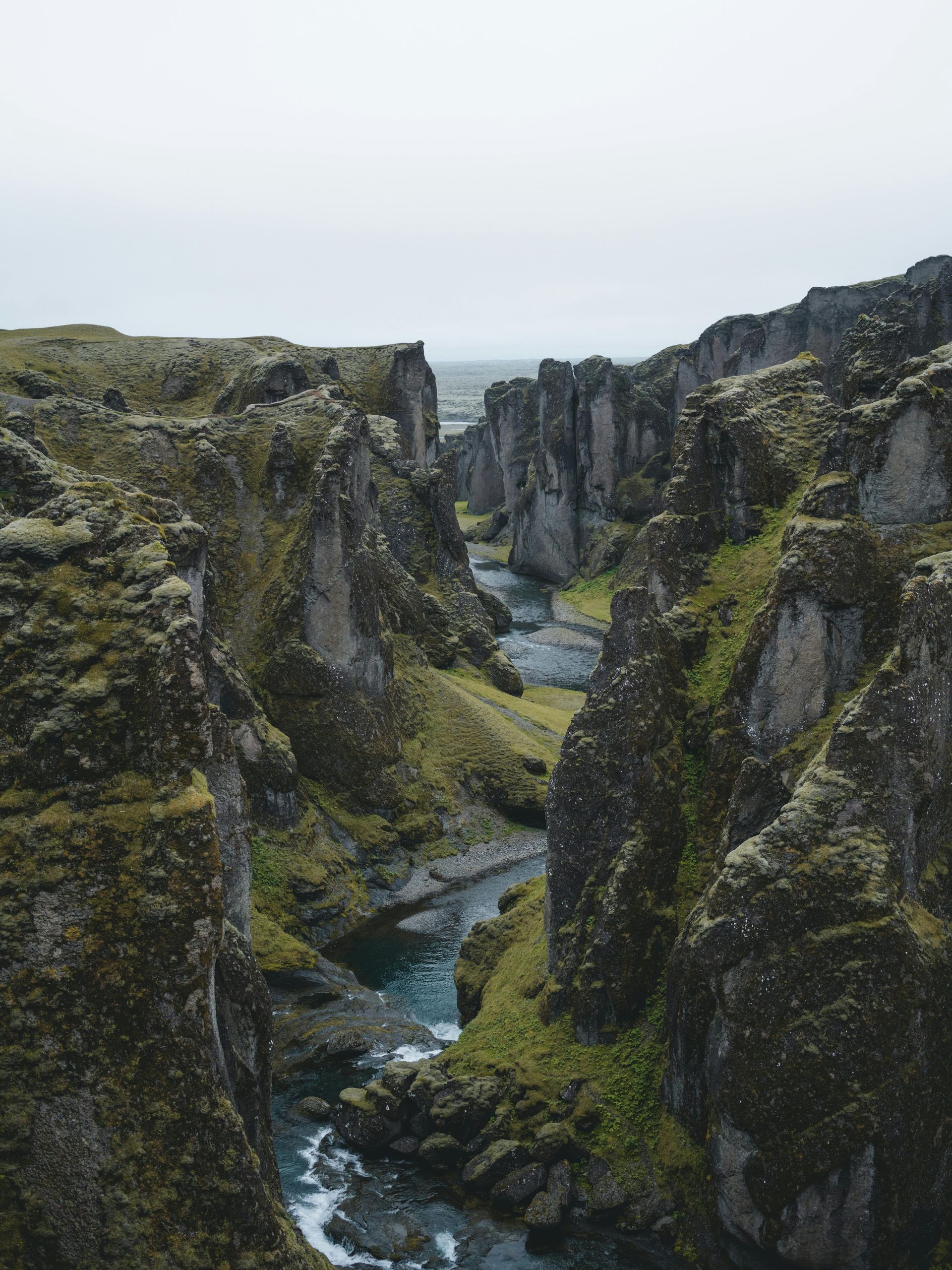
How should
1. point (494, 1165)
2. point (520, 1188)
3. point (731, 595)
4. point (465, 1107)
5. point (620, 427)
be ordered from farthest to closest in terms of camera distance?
1. point (620, 427)
2. point (731, 595)
3. point (465, 1107)
4. point (494, 1165)
5. point (520, 1188)

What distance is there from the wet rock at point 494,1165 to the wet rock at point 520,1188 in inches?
13.3

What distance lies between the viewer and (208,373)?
100 metres

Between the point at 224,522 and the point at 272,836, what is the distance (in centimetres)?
2200

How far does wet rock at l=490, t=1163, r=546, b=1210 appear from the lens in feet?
93.9

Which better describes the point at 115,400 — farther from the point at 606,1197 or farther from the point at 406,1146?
the point at 606,1197

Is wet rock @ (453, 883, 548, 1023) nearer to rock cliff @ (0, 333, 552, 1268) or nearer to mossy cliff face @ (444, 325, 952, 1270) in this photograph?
mossy cliff face @ (444, 325, 952, 1270)

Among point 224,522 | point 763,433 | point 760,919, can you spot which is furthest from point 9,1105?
point 224,522

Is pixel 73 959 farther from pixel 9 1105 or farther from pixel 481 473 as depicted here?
pixel 481 473

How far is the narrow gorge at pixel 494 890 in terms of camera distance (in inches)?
722

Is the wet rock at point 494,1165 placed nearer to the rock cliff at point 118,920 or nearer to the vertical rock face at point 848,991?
the vertical rock face at point 848,991

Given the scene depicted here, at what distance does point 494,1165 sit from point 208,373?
85.4 meters

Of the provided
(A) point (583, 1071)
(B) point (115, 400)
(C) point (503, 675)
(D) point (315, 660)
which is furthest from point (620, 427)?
(A) point (583, 1071)

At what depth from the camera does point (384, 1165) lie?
31469 mm

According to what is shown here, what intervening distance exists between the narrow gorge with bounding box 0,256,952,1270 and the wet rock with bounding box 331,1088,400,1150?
0.13 metres
